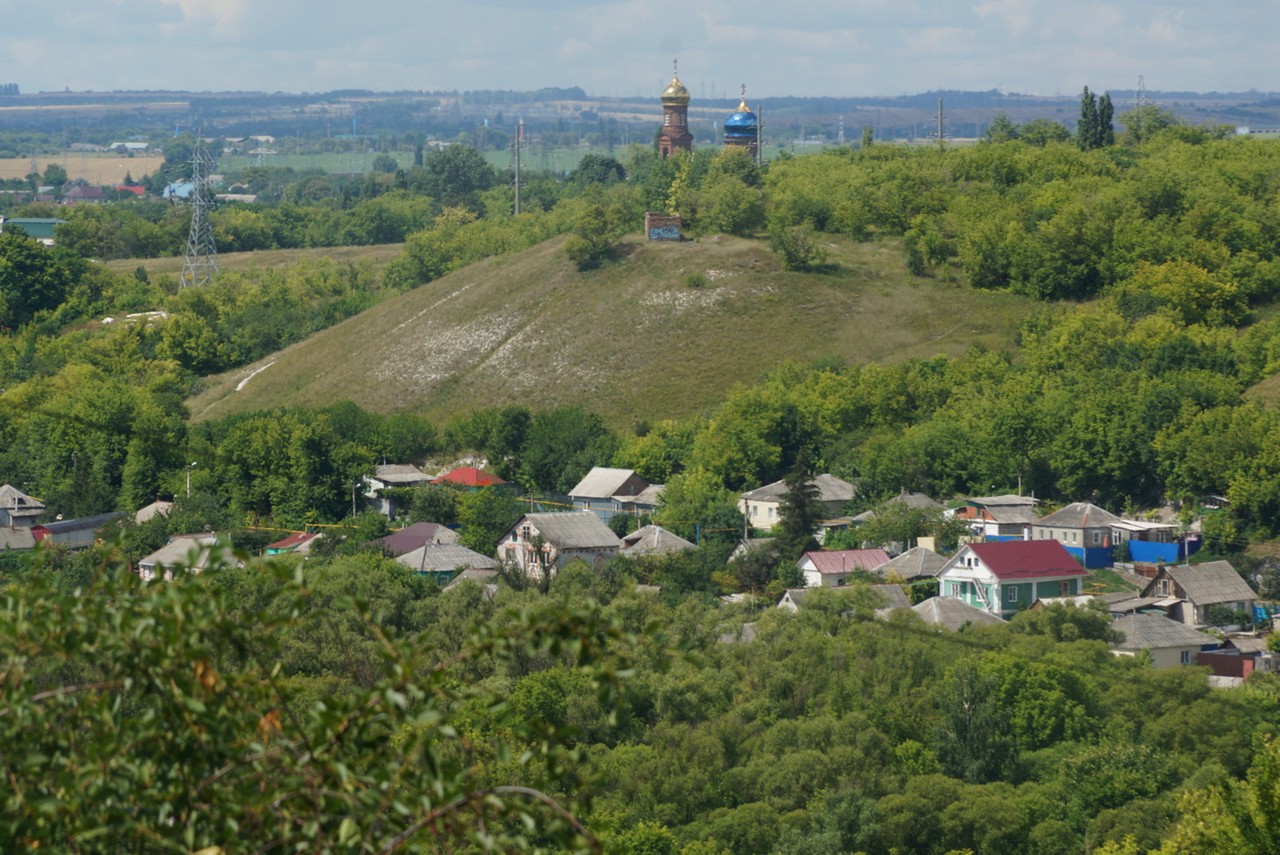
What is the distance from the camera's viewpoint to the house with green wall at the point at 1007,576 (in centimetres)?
3519

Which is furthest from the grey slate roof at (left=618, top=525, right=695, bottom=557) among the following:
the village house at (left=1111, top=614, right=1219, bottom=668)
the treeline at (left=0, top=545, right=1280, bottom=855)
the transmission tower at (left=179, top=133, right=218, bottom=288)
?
the transmission tower at (left=179, top=133, right=218, bottom=288)

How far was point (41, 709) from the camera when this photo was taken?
6793 millimetres

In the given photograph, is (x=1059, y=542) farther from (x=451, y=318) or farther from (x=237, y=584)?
(x=451, y=318)

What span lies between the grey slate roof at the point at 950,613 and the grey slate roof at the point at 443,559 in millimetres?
9960

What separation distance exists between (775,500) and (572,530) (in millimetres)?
5661

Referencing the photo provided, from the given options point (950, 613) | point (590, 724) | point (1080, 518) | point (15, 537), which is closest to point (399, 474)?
point (15, 537)

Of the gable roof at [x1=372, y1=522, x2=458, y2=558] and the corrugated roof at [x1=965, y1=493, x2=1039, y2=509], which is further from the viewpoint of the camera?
the corrugated roof at [x1=965, y1=493, x2=1039, y2=509]

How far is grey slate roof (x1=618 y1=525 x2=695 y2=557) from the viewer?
39156 millimetres

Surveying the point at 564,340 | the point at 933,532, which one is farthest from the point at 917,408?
the point at 564,340

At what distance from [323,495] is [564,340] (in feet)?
51.7

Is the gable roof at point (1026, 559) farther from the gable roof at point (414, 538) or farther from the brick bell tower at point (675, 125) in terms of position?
the brick bell tower at point (675, 125)

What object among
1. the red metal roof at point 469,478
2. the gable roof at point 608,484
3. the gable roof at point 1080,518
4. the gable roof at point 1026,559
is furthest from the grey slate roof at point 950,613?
the red metal roof at point 469,478

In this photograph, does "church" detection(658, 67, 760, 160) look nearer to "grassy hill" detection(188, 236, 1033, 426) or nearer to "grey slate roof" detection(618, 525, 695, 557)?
"grassy hill" detection(188, 236, 1033, 426)

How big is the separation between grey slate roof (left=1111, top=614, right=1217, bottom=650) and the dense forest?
771 mm
